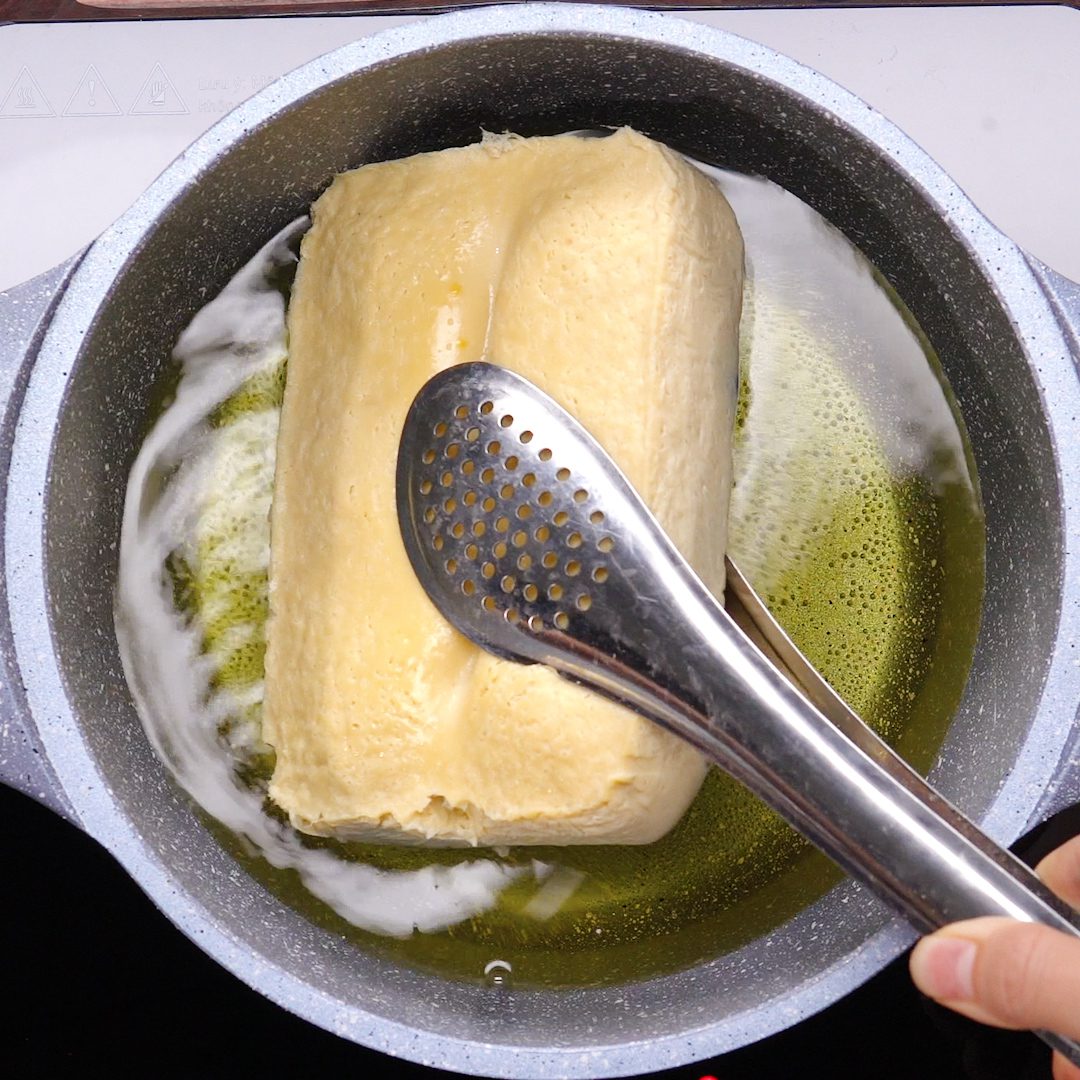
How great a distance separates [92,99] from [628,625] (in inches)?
27.1

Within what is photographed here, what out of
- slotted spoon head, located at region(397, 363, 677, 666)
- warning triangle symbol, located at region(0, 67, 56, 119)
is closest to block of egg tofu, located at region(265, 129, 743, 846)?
slotted spoon head, located at region(397, 363, 677, 666)

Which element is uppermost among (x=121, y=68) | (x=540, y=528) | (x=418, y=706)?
(x=121, y=68)

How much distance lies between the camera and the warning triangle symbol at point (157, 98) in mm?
1002

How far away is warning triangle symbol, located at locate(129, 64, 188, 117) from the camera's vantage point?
3.29 feet

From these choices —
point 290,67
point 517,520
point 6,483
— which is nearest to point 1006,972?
point 517,520

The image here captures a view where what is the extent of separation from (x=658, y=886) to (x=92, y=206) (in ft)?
2.62

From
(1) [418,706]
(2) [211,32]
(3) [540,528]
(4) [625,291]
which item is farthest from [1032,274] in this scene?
(2) [211,32]

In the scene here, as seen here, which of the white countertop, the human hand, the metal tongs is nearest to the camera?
the human hand

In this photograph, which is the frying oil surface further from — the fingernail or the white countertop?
Answer: the fingernail

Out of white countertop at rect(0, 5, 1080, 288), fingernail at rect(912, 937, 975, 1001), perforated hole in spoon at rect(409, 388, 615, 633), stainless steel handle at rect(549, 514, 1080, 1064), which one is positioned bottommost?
fingernail at rect(912, 937, 975, 1001)

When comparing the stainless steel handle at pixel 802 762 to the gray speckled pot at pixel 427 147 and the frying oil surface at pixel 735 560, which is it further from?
the frying oil surface at pixel 735 560

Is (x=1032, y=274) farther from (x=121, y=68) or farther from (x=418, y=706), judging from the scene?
(x=121, y=68)

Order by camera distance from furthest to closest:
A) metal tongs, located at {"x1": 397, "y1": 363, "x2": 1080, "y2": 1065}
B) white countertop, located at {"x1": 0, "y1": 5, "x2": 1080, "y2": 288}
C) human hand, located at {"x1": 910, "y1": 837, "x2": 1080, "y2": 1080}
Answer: white countertop, located at {"x1": 0, "y1": 5, "x2": 1080, "y2": 288}, metal tongs, located at {"x1": 397, "y1": 363, "x2": 1080, "y2": 1065}, human hand, located at {"x1": 910, "y1": 837, "x2": 1080, "y2": 1080}

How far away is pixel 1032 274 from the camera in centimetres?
79
